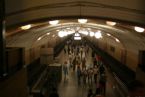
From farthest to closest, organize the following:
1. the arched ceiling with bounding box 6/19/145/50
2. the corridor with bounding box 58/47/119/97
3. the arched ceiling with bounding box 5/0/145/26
Result: the corridor with bounding box 58/47/119/97
the arched ceiling with bounding box 6/19/145/50
the arched ceiling with bounding box 5/0/145/26

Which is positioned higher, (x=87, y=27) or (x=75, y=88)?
→ (x=87, y=27)

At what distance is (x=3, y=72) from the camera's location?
7789 millimetres

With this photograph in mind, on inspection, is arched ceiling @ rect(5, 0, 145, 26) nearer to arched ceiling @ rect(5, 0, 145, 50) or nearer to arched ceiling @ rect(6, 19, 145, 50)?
arched ceiling @ rect(5, 0, 145, 50)

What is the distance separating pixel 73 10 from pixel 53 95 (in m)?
2.59

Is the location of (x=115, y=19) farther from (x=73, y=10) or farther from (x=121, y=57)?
(x=121, y=57)

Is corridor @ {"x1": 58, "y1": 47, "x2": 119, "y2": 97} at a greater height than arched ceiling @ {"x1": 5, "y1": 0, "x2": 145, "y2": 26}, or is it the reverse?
arched ceiling @ {"x1": 5, "y1": 0, "x2": 145, "y2": 26}

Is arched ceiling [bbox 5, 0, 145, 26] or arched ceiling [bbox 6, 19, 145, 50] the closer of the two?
arched ceiling [bbox 5, 0, 145, 26]

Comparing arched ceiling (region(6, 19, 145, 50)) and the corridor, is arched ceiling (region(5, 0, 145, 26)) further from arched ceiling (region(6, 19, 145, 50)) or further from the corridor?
the corridor

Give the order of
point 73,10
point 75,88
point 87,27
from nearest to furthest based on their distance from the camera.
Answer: point 73,10, point 75,88, point 87,27

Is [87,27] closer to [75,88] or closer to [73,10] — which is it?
[75,88]

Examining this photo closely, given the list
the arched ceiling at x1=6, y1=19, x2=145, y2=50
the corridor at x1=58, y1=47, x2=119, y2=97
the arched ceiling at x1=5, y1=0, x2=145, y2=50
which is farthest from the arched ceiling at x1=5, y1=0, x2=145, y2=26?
the corridor at x1=58, y1=47, x2=119, y2=97

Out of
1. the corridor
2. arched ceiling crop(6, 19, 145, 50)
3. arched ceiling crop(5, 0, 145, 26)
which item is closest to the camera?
arched ceiling crop(5, 0, 145, 26)

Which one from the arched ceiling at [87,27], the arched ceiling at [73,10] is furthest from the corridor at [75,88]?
the arched ceiling at [73,10]

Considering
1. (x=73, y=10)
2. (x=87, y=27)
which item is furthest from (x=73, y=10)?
(x=87, y=27)
